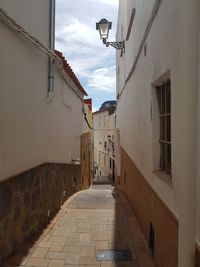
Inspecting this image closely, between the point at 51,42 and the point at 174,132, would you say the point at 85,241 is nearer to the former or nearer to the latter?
the point at 174,132

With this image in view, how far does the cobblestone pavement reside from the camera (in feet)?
14.0

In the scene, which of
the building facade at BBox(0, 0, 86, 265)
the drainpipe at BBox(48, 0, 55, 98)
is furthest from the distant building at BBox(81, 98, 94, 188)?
the drainpipe at BBox(48, 0, 55, 98)

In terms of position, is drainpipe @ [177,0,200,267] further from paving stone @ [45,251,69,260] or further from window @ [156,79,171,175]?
paving stone @ [45,251,69,260]

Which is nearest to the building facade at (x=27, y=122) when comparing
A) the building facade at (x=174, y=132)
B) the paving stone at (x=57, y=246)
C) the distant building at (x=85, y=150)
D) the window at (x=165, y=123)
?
the paving stone at (x=57, y=246)

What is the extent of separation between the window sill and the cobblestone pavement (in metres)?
1.24

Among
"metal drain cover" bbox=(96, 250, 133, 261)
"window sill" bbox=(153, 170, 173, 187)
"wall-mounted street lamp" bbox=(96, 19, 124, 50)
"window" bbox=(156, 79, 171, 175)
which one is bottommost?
"metal drain cover" bbox=(96, 250, 133, 261)

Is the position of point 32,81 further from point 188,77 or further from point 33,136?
point 188,77

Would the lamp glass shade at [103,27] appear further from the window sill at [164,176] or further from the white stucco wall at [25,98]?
the window sill at [164,176]

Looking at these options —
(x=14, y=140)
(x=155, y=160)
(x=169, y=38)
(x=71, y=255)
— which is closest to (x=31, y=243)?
(x=71, y=255)

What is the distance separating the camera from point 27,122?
5.09m

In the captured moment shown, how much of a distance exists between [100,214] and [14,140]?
3.24 metres

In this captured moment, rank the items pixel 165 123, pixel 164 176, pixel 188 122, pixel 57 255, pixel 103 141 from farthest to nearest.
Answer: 1. pixel 103 141
2. pixel 57 255
3. pixel 165 123
4. pixel 164 176
5. pixel 188 122

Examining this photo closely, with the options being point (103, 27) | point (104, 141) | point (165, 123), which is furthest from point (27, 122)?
point (104, 141)

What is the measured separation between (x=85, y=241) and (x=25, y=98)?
250 cm
